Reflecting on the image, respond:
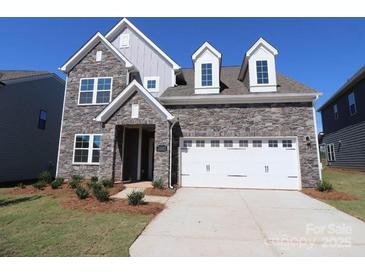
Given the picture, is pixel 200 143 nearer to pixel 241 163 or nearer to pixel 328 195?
pixel 241 163

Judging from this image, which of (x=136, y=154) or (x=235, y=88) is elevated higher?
(x=235, y=88)

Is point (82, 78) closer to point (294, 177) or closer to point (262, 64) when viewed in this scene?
point (262, 64)

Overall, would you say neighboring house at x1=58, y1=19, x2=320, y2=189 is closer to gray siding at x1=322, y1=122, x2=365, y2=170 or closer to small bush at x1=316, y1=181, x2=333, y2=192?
small bush at x1=316, y1=181, x2=333, y2=192

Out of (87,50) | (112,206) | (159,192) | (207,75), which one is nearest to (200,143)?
(159,192)

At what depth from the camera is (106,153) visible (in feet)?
36.6

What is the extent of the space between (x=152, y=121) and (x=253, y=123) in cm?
535

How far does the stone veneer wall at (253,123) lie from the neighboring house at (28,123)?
1069 cm

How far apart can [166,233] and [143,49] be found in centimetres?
1268

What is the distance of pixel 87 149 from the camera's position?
1244 centimetres

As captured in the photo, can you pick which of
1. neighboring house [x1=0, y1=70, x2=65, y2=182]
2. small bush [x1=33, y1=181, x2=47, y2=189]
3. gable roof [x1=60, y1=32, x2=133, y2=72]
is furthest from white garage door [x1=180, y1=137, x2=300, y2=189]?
neighboring house [x1=0, y1=70, x2=65, y2=182]

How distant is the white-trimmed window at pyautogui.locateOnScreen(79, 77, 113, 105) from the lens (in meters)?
12.9

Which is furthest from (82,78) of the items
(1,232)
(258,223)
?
(258,223)

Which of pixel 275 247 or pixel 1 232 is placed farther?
pixel 1 232

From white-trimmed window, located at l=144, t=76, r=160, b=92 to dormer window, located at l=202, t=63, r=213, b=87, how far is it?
301 centimetres
